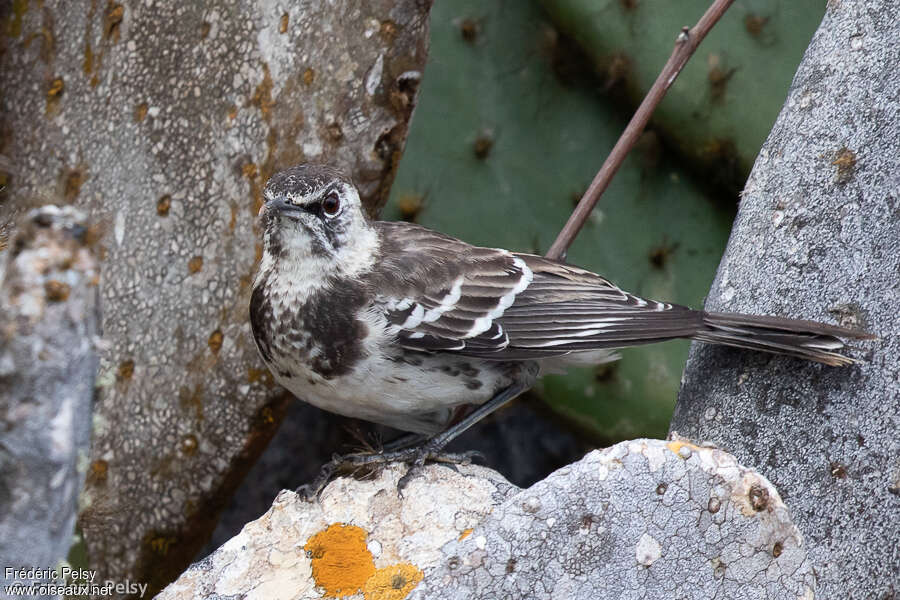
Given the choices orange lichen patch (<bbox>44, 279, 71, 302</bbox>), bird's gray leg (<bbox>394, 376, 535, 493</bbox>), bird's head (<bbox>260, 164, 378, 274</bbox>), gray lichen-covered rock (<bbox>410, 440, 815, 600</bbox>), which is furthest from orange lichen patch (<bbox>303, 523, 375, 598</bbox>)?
orange lichen patch (<bbox>44, 279, 71, 302</bbox>)

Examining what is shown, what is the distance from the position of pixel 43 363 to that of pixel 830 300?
2016 millimetres

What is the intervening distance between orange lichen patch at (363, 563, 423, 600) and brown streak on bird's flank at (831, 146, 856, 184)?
146 centimetres

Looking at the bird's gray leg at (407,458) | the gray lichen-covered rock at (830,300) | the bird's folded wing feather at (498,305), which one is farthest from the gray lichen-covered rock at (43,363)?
the gray lichen-covered rock at (830,300)

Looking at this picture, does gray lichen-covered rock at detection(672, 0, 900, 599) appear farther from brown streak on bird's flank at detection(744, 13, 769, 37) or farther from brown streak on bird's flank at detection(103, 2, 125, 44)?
brown streak on bird's flank at detection(103, 2, 125, 44)

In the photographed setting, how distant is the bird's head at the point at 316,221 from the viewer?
255 centimetres

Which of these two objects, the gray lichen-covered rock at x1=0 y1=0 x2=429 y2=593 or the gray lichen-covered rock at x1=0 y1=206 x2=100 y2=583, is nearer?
the gray lichen-covered rock at x1=0 y1=206 x2=100 y2=583

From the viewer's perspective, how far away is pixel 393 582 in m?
2.13

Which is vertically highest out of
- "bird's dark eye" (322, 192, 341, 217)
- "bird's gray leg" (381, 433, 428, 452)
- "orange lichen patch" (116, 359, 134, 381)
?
"bird's dark eye" (322, 192, 341, 217)

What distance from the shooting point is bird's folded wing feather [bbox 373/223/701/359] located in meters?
2.74

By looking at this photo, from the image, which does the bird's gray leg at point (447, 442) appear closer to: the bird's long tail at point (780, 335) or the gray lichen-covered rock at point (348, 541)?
the gray lichen-covered rock at point (348, 541)

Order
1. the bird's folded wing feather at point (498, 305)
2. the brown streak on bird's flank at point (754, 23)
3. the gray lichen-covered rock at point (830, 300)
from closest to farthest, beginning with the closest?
1. the gray lichen-covered rock at point (830, 300)
2. the bird's folded wing feather at point (498, 305)
3. the brown streak on bird's flank at point (754, 23)

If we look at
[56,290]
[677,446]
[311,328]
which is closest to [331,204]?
[311,328]

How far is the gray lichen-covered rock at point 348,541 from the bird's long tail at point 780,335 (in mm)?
728

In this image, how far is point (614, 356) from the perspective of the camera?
124 inches
